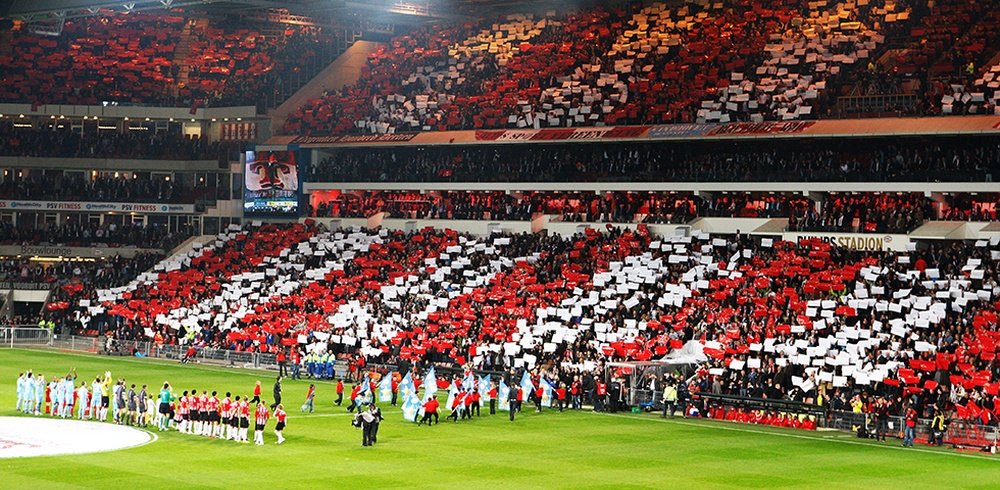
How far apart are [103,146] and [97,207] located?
4.06 metres

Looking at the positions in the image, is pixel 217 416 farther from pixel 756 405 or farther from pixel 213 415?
pixel 756 405

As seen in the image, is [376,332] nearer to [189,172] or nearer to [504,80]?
[504,80]

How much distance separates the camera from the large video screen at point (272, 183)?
84562 millimetres

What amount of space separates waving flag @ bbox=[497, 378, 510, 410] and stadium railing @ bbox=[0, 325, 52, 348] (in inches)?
1249

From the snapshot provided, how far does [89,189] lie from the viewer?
89.4 meters

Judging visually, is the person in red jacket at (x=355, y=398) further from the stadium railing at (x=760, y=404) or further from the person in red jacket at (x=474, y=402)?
the stadium railing at (x=760, y=404)

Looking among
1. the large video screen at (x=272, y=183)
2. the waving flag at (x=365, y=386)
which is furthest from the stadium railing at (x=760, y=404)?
the large video screen at (x=272, y=183)

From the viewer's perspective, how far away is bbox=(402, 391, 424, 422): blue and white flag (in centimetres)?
4794

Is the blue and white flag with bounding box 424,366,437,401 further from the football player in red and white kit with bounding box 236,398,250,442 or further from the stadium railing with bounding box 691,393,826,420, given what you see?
the stadium railing with bounding box 691,393,826,420

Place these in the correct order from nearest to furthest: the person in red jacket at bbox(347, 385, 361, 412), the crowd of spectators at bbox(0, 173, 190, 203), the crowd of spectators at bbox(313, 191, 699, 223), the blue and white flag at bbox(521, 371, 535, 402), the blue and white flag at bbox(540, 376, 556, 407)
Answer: the person in red jacket at bbox(347, 385, 361, 412), the blue and white flag at bbox(540, 376, 556, 407), the blue and white flag at bbox(521, 371, 535, 402), the crowd of spectators at bbox(313, 191, 699, 223), the crowd of spectators at bbox(0, 173, 190, 203)

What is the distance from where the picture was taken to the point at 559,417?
166 feet

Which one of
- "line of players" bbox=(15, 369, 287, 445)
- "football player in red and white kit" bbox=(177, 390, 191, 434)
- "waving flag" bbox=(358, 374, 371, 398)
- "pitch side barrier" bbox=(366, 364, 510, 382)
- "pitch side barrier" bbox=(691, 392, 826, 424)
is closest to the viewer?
"line of players" bbox=(15, 369, 287, 445)

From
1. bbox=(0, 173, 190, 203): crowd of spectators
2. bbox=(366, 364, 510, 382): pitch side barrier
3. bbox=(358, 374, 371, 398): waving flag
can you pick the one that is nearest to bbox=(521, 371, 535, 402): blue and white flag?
bbox=(366, 364, 510, 382): pitch side barrier

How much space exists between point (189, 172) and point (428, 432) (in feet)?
165
